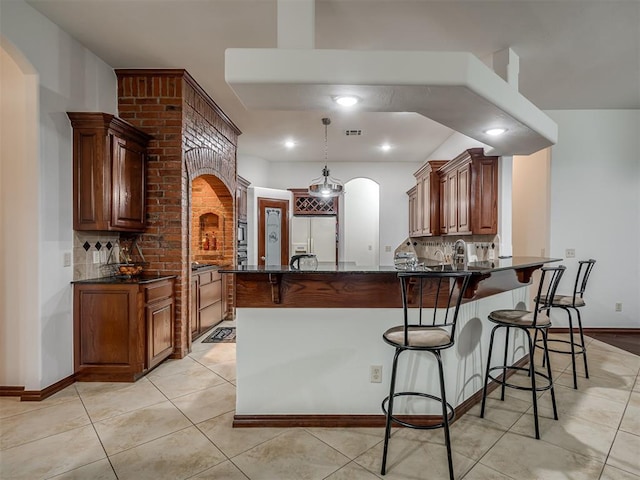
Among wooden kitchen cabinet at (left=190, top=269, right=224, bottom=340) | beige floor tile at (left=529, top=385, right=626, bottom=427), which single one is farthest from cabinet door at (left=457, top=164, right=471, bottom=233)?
wooden kitchen cabinet at (left=190, top=269, right=224, bottom=340)

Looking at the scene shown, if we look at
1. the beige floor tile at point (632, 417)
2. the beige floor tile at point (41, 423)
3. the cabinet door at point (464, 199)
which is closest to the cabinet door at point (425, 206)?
the cabinet door at point (464, 199)

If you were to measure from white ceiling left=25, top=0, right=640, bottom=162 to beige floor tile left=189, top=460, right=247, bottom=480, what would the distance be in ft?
9.53

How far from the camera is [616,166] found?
450 cm

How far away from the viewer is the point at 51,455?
200 cm

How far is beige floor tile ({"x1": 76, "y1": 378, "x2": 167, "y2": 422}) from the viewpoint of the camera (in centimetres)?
252

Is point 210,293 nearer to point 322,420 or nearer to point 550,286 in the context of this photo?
point 322,420

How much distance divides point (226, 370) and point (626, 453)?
2912 mm

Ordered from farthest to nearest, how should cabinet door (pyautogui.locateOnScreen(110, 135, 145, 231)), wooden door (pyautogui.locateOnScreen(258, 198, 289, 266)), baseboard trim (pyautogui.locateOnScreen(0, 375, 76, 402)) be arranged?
wooden door (pyautogui.locateOnScreen(258, 198, 289, 266)) < cabinet door (pyautogui.locateOnScreen(110, 135, 145, 231)) < baseboard trim (pyautogui.locateOnScreen(0, 375, 76, 402))

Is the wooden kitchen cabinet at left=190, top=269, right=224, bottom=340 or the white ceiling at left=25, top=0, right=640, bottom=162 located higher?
the white ceiling at left=25, top=0, right=640, bottom=162

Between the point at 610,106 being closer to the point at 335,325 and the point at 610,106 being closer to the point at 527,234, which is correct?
the point at 527,234

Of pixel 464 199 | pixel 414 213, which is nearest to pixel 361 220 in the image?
pixel 414 213

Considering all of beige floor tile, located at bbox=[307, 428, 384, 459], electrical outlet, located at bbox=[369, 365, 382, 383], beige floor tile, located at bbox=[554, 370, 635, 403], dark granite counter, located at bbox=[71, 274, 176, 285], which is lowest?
beige floor tile, located at bbox=[554, 370, 635, 403]

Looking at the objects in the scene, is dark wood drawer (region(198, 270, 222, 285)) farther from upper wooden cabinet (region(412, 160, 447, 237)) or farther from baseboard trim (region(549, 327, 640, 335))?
baseboard trim (region(549, 327, 640, 335))

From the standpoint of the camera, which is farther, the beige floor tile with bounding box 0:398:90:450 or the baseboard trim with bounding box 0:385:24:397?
the baseboard trim with bounding box 0:385:24:397
